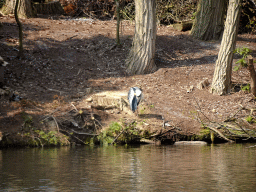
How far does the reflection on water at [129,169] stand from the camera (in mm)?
6266

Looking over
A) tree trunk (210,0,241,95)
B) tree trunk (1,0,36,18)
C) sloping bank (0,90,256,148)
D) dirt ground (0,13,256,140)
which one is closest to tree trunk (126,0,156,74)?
dirt ground (0,13,256,140)

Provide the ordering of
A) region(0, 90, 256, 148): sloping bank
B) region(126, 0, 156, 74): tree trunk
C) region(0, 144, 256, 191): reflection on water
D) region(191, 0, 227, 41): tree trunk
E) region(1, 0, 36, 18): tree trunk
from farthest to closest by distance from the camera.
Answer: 1. region(1, 0, 36, 18): tree trunk
2. region(191, 0, 227, 41): tree trunk
3. region(126, 0, 156, 74): tree trunk
4. region(0, 90, 256, 148): sloping bank
5. region(0, 144, 256, 191): reflection on water

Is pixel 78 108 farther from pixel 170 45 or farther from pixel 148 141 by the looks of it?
pixel 170 45

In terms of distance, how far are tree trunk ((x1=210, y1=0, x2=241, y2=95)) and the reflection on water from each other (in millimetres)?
3818

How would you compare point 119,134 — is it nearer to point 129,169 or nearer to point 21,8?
point 129,169

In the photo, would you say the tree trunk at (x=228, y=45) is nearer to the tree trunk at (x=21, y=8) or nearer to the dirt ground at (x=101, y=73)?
the dirt ground at (x=101, y=73)

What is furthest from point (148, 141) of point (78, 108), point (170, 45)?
point (170, 45)

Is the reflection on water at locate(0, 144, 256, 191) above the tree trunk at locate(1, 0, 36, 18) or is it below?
below

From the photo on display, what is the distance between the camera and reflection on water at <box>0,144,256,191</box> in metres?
6.27

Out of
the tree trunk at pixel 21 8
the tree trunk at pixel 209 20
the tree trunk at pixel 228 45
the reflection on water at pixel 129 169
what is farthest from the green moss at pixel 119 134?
Result: the tree trunk at pixel 21 8

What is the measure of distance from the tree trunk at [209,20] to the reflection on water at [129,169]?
9321 mm

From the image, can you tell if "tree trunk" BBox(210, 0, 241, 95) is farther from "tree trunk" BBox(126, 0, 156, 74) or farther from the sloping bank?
"tree trunk" BBox(126, 0, 156, 74)

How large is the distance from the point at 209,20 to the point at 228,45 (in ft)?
17.6

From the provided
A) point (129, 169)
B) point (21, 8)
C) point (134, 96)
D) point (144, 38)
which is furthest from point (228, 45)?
point (21, 8)
